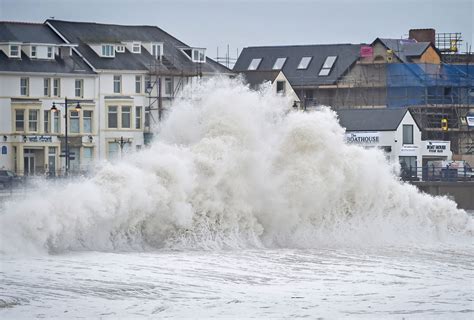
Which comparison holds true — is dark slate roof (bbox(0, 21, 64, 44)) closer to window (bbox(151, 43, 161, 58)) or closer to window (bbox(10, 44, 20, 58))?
window (bbox(10, 44, 20, 58))

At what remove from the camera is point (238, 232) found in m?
35.7

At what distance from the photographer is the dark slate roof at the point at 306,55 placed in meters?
82.2

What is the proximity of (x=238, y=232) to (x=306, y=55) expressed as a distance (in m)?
50.6

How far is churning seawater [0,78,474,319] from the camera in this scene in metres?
25.4

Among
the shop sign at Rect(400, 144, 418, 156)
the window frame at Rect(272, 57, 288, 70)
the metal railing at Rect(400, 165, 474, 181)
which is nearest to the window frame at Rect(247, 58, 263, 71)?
the window frame at Rect(272, 57, 288, 70)

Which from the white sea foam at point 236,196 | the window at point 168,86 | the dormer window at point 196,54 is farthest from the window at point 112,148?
the white sea foam at point 236,196

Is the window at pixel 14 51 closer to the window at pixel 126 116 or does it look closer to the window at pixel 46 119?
the window at pixel 46 119

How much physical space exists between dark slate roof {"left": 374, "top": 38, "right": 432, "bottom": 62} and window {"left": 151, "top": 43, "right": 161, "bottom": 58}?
16.0 metres

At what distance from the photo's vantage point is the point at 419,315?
79.0 feet

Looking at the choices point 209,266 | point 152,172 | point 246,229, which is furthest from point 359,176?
point 209,266

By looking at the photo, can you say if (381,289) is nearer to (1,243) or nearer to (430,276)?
(430,276)

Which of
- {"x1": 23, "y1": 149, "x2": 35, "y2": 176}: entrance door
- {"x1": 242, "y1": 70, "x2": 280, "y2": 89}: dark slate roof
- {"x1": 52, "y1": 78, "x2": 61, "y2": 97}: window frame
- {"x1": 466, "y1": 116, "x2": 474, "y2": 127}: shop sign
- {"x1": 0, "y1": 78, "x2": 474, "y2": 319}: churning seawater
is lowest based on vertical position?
{"x1": 0, "y1": 78, "x2": 474, "y2": 319}: churning seawater

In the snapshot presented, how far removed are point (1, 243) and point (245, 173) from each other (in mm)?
9032

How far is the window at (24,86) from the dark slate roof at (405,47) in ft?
82.8
